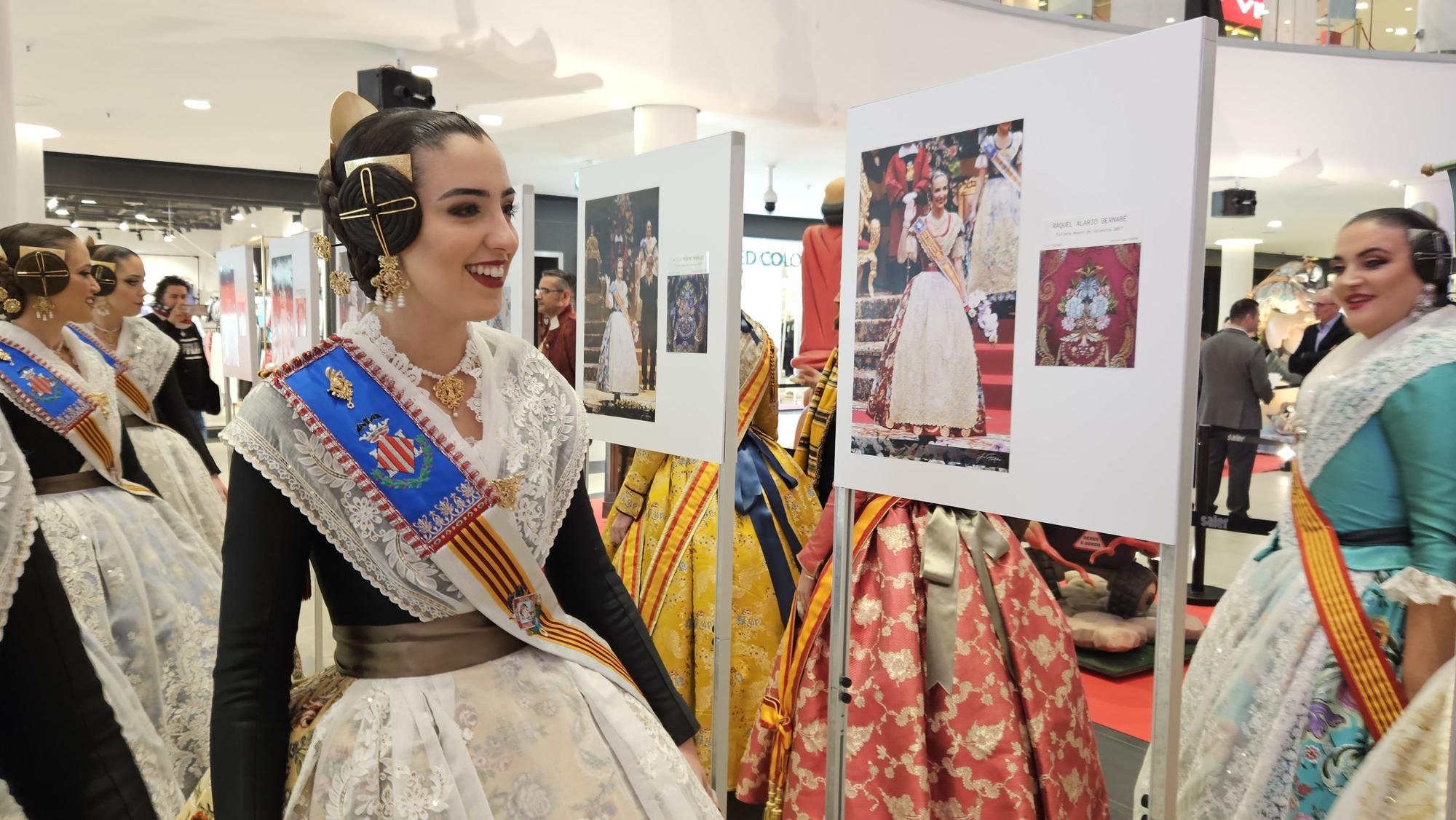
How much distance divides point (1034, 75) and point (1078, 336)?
437 mm

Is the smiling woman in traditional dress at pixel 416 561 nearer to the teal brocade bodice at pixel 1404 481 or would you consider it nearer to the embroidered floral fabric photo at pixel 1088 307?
the embroidered floral fabric photo at pixel 1088 307

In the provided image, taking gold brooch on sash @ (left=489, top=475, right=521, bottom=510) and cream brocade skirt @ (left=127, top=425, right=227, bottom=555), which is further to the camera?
cream brocade skirt @ (left=127, top=425, right=227, bottom=555)

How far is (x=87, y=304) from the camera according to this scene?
8.77ft

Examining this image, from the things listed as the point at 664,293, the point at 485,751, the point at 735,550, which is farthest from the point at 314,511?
the point at 735,550

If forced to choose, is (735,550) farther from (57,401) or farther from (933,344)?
(57,401)


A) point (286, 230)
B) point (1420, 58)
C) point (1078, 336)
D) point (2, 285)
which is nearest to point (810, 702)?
point (1078, 336)

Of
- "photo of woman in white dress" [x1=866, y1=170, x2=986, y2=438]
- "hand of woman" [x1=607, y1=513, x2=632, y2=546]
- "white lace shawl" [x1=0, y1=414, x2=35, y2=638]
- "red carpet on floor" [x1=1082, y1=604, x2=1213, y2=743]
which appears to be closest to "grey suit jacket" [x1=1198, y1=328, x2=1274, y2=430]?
"red carpet on floor" [x1=1082, y1=604, x2=1213, y2=743]

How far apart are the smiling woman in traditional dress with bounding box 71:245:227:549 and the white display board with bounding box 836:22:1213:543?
2.82 meters

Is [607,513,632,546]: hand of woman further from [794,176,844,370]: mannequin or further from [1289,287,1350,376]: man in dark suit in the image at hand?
[1289,287,1350,376]: man in dark suit

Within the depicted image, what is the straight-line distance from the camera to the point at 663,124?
6.90 meters

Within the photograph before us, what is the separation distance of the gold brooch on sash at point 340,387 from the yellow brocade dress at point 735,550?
166 cm

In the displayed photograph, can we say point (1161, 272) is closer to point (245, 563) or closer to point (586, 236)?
point (245, 563)

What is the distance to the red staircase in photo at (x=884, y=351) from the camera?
165 centimetres

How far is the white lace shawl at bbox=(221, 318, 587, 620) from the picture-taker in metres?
1.10
